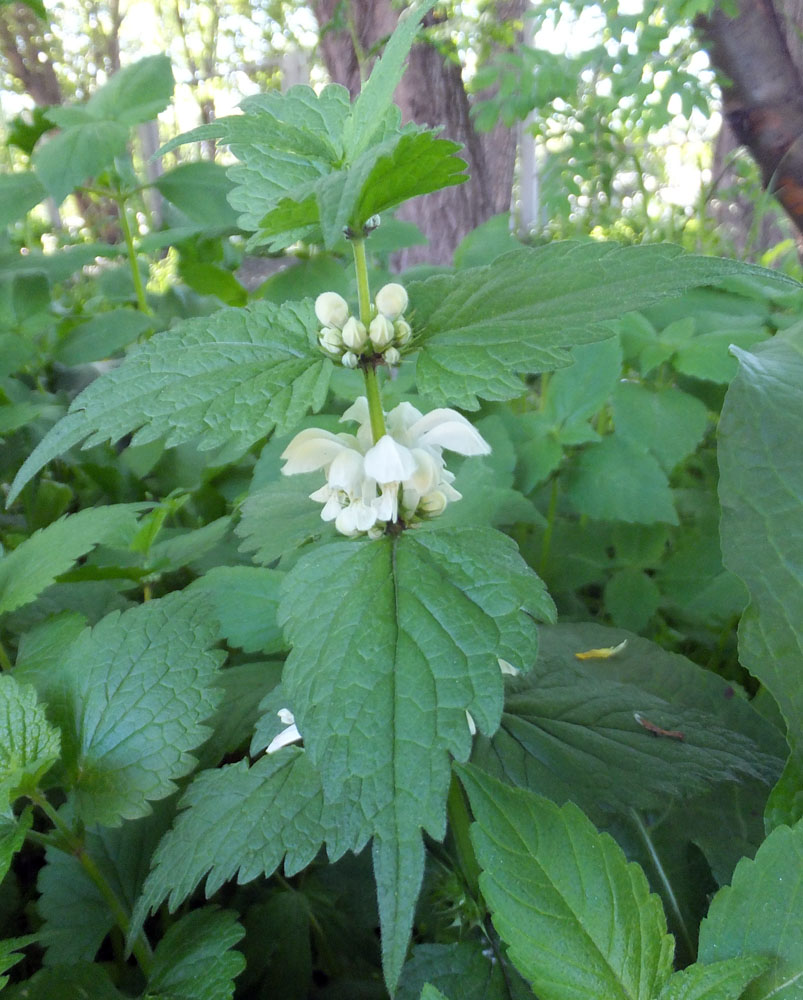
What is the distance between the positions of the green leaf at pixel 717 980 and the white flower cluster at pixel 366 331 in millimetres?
350

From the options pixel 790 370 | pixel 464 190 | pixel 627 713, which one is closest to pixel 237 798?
pixel 627 713

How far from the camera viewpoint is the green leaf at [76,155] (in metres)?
0.98

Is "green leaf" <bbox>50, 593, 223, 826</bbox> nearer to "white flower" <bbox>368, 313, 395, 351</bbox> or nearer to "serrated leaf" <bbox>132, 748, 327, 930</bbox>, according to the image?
"serrated leaf" <bbox>132, 748, 327, 930</bbox>

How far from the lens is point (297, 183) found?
41cm

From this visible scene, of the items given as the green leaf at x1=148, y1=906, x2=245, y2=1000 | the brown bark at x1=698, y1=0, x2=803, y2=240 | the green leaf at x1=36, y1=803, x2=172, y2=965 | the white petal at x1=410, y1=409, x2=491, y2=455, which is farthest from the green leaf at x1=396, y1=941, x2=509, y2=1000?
the brown bark at x1=698, y1=0, x2=803, y2=240

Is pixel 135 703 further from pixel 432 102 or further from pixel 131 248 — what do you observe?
pixel 432 102

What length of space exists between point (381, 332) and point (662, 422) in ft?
1.97

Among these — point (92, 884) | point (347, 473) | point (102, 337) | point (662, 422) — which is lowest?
point (92, 884)

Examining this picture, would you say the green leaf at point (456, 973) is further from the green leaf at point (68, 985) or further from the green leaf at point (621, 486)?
the green leaf at point (621, 486)

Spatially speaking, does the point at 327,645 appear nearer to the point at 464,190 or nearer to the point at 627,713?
the point at 627,713

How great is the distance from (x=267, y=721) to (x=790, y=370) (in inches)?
18.3

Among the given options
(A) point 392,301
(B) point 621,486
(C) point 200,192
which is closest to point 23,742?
(A) point 392,301

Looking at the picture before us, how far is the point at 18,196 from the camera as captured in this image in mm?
1083

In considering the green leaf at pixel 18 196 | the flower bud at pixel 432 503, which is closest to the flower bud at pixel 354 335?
the flower bud at pixel 432 503
